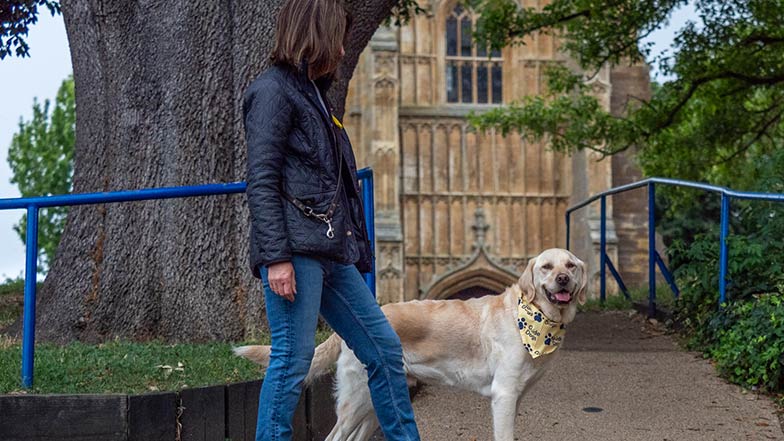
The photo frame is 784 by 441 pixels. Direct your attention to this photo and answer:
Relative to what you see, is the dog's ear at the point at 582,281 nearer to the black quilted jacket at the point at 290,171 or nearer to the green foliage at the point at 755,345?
the black quilted jacket at the point at 290,171

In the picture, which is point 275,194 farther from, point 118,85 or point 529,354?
point 118,85

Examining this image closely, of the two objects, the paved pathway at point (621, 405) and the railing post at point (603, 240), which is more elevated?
the railing post at point (603, 240)

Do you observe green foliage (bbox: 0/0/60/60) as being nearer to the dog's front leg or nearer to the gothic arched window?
the dog's front leg

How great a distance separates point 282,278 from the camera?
11.4 feet

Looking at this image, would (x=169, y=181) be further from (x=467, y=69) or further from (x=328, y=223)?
(x=467, y=69)

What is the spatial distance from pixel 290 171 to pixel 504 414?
1625 mm

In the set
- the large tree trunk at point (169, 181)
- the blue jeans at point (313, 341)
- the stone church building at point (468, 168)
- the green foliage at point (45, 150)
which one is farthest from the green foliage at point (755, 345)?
the green foliage at point (45, 150)

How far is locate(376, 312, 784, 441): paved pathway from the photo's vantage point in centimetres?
566

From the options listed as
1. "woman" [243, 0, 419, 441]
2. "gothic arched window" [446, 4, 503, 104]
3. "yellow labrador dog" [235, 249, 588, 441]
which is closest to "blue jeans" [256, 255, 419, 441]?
"woman" [243, 0, 419, 441]

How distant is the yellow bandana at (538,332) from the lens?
4.58 metres

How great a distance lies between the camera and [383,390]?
3803 millimetres

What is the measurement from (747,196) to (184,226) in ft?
12.3

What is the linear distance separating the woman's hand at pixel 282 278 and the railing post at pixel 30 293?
1.77 m

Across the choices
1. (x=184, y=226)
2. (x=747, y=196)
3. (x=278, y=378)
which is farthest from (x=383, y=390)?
(x=747, y=196)
